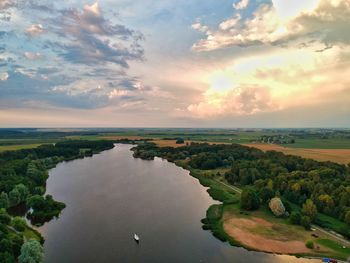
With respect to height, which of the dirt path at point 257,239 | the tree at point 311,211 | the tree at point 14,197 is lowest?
the dirt path at point 257,239

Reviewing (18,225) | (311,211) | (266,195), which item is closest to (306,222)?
(311,211)

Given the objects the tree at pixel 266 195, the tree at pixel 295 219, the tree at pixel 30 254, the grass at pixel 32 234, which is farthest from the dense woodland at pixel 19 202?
the tree at pixel 295 219

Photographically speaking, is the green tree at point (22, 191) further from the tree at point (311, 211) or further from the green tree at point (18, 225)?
the tree at point (311, 211)

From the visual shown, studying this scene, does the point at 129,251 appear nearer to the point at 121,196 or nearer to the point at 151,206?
the point at 151,206

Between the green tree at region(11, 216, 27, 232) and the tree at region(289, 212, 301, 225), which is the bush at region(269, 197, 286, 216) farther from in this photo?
the green tree at region(11, 216, 27, 232)

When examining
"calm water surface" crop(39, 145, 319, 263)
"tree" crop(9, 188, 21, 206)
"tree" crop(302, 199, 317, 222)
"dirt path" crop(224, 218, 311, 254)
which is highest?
"tree" crop(9, 188, 21, 206)

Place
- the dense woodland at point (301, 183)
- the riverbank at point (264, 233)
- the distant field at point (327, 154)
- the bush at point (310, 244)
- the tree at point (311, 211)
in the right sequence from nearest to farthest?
1. the riverbank at point (264, 233)
2. the bush at point (310, 244)
3. the tree at point (311, 211)
4. the dense woodland at point (301, 183)
5. the distant field at point (327, 154)

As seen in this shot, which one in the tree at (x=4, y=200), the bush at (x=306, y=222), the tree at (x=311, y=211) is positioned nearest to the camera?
the bush at (x=306, y=222)

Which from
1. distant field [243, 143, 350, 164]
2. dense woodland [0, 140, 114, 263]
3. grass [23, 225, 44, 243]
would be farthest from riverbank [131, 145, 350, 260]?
distant field [243, 143, 350, 164]
